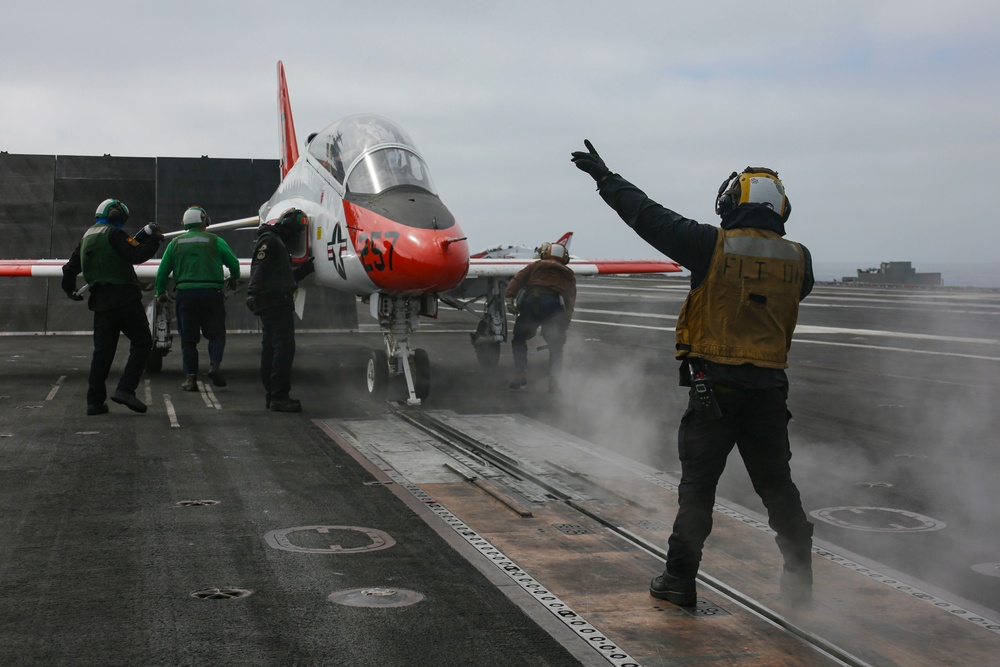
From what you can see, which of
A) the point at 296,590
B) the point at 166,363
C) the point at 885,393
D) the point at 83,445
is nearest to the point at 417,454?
the point at 83,445

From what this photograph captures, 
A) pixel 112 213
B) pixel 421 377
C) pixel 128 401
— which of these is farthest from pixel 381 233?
pixel 128 401

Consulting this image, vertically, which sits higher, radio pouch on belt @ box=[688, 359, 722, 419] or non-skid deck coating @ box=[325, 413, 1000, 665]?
radio pouch on belt @ box=[688, 359, 722, 419]

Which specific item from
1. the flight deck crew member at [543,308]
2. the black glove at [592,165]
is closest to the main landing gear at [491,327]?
the flight deck crew member at [543,308]

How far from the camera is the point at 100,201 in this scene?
26406 mm

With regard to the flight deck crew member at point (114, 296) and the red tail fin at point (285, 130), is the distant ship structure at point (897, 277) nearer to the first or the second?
the red tail fin at point (285, 130)

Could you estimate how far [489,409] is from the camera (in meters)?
12.1

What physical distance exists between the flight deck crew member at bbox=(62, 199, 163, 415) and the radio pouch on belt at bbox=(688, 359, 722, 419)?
7399mm

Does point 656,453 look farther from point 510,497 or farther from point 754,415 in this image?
point 754,415

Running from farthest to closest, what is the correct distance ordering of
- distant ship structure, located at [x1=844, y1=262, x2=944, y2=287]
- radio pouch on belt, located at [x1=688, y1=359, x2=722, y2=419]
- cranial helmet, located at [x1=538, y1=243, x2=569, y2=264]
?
distant ship structure, located at [x1=844, y1=262, x2=944, y2=287] → cranial helmet, located at [x1=538, y1=243, x2=569, y2=264] → radio pouch on belt, located at [x1=688, y1=359, x2=722, y2=419]

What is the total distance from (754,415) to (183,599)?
2.92m

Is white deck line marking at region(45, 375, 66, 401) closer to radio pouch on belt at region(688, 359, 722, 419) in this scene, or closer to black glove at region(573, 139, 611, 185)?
black glove at region(573, 139, 611, 185)

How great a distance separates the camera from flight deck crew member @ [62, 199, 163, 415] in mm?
10938

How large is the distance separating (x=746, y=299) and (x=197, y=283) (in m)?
9.32

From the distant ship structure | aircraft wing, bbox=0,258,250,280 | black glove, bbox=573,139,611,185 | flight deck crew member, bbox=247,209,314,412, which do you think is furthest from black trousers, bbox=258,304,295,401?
the distant ship structure
